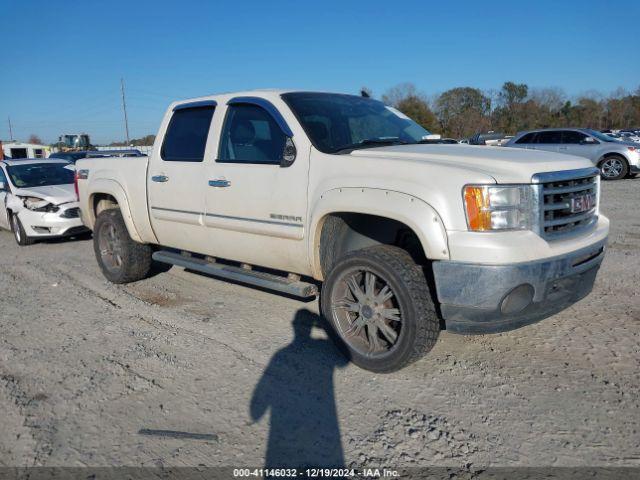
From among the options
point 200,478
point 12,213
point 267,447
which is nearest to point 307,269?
point 267,447

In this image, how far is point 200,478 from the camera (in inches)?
102

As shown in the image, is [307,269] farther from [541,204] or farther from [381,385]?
[541,204]

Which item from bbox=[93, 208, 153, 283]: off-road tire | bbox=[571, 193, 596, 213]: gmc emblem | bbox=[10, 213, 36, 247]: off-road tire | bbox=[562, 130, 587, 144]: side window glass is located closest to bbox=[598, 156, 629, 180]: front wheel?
bbox=[562, 130, 587, 144]: side window glass

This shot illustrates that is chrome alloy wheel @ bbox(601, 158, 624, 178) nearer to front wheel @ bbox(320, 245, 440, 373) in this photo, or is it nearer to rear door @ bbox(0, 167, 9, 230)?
front wheel @ bbox(320, 245, 440, 373)

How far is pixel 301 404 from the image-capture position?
3.23 metres

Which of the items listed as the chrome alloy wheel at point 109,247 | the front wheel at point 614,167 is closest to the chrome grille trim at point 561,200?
the chrome alloy wheel at point 109,247

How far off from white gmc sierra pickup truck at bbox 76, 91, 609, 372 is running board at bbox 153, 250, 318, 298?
0.05ft

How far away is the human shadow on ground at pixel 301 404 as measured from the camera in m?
2.74

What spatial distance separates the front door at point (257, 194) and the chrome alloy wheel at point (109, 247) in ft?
5.99

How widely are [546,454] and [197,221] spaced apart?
3.44 m

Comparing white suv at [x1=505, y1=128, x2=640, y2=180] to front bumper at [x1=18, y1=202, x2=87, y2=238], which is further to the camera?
white suv at [x1=505, y1=128, x2=640, y2=180]

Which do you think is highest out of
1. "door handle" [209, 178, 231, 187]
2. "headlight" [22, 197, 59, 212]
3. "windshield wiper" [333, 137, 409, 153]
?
"windshield wiper" [333, 137, 409, 153]

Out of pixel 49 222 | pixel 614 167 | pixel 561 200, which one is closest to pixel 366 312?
pixel 561 200

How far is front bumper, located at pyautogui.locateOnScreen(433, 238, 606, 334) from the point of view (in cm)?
306
